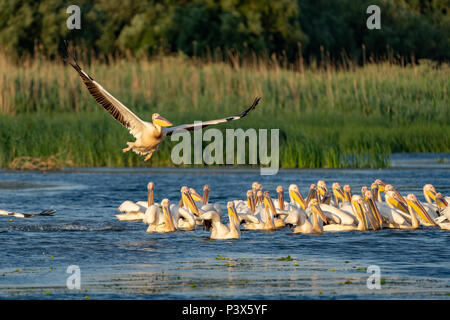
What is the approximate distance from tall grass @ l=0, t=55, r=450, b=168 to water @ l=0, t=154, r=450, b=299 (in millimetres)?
4698

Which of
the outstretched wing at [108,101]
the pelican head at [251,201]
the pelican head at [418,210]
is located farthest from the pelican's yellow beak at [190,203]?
the pelican head at [418,210]

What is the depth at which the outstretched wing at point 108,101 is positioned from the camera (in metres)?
14.6

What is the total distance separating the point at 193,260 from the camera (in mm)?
12633

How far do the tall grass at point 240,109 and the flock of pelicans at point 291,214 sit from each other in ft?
23.1

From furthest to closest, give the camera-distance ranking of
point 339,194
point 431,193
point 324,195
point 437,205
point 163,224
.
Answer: point 339,194, point 431,193, point 324,195, point 437,205, point 163,224

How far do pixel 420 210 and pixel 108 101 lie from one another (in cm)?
495

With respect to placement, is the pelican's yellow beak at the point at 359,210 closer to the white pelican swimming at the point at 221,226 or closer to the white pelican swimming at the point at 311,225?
the white pelican swimming at the point at 311,225

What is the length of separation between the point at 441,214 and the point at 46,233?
19.3 ft

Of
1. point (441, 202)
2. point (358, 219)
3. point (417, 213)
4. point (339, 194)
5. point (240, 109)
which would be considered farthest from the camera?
point (240, 109)

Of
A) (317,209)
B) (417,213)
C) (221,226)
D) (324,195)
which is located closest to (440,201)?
(417,213)

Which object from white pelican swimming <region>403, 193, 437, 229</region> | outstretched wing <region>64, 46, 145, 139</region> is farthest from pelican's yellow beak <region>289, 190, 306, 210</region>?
outstretched wing <region>64, 46, 145, 139</region>

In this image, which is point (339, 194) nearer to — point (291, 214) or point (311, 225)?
point (311, 225)

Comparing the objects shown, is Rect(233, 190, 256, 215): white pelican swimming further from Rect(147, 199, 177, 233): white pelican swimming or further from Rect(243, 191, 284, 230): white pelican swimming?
Rect(147, 199, 177, 233): white pelican swimming

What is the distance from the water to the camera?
35.0 ft
